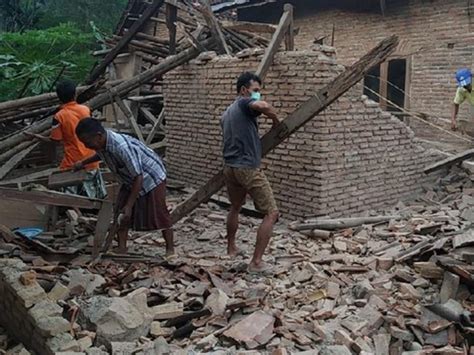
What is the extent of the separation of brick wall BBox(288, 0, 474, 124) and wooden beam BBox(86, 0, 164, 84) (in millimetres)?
4443

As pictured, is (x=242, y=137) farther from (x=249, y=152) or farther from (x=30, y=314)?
(x=30, y=314)

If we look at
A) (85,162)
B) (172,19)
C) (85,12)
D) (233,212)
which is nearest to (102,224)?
(85,162)

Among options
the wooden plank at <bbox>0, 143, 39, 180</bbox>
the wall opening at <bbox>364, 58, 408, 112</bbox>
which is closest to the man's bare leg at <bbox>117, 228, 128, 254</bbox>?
the wooden plank at <bbox>0, 143, 39, 180</bbox>

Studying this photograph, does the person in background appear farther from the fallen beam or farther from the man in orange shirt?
the man in orange shirt

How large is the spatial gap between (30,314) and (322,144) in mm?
4356

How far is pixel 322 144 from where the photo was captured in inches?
274

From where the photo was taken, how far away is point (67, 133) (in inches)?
229

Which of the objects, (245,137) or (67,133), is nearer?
(245,137)

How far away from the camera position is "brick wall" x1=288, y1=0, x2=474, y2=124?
10.2m

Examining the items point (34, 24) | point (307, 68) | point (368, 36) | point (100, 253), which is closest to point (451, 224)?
point (307, 68)

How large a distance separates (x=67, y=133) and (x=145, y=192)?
1.30 meters

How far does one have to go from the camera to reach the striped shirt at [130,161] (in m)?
4.89

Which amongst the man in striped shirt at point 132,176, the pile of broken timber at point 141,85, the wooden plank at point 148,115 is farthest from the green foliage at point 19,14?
the man in striped shirt at point 132,176

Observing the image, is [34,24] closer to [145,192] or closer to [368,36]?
[368,36]
